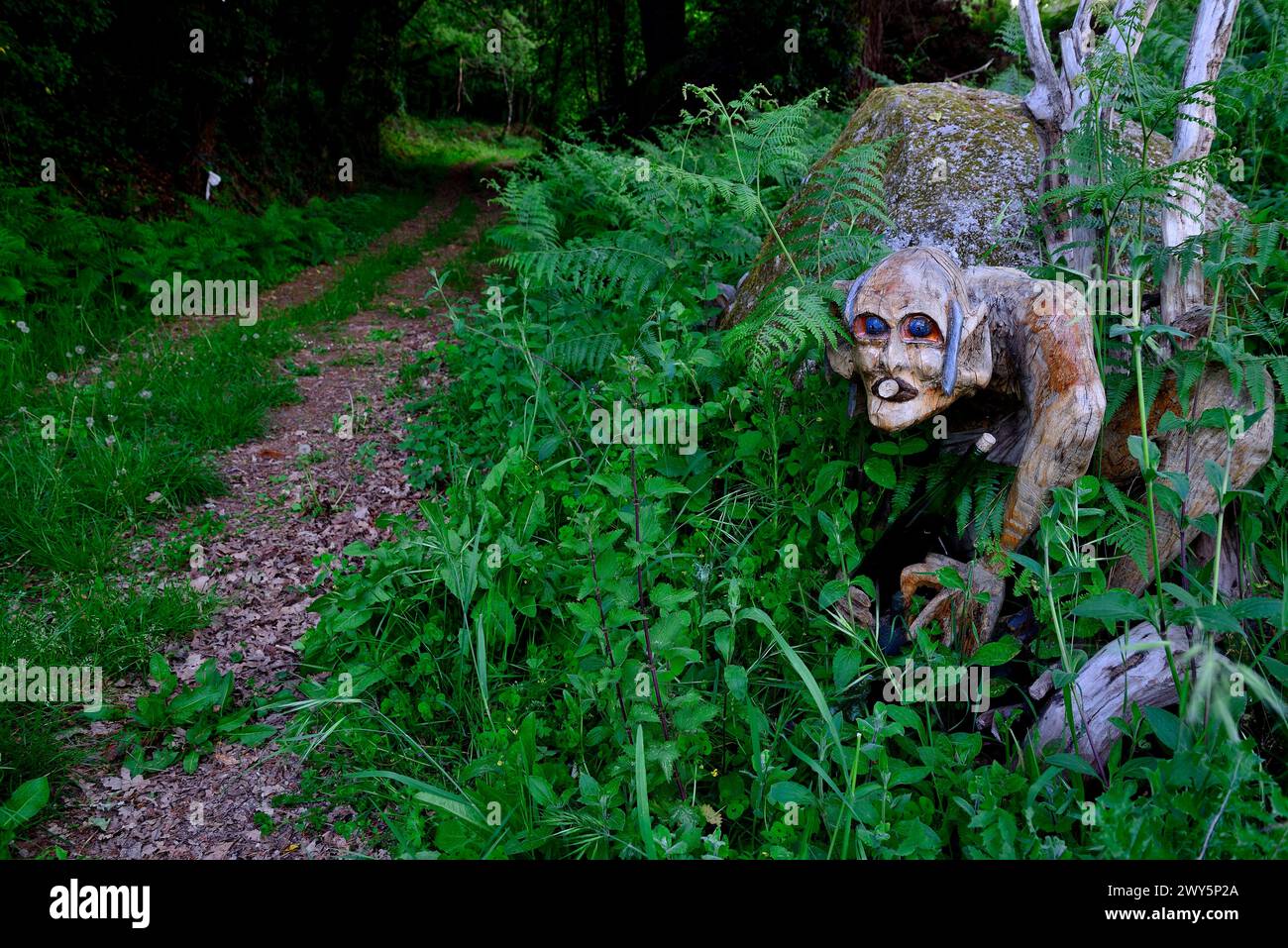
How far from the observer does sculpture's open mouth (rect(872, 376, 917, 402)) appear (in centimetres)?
278

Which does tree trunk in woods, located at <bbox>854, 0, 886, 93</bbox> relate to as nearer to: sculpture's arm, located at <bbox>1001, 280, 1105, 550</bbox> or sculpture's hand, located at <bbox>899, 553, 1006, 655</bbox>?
sculpture's arm, located at <bbox>1001, 280, 1105, 550</bbox>

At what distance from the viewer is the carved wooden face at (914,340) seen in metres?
2.76

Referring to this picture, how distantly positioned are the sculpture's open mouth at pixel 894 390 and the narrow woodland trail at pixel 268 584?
2532 millimetres

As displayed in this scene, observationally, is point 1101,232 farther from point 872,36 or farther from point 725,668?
point 872,36

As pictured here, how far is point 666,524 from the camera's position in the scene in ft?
12.7

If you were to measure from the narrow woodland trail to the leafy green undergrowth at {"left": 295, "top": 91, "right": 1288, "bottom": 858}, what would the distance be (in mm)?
228

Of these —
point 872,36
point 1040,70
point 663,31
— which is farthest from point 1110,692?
point 663,31

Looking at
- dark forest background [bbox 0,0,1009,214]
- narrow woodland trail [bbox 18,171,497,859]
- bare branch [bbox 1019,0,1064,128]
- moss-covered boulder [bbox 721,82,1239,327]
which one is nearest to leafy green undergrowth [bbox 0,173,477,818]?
narrow woodland trail [bbox 18,171,497,859]

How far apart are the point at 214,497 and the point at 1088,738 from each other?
5.04 meters

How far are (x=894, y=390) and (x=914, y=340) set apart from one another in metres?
0.19

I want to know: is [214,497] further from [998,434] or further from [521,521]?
[998,434]

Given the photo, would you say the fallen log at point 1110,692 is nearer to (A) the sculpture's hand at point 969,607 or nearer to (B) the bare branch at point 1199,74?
(A) the sculpture's hand at point 969,607
